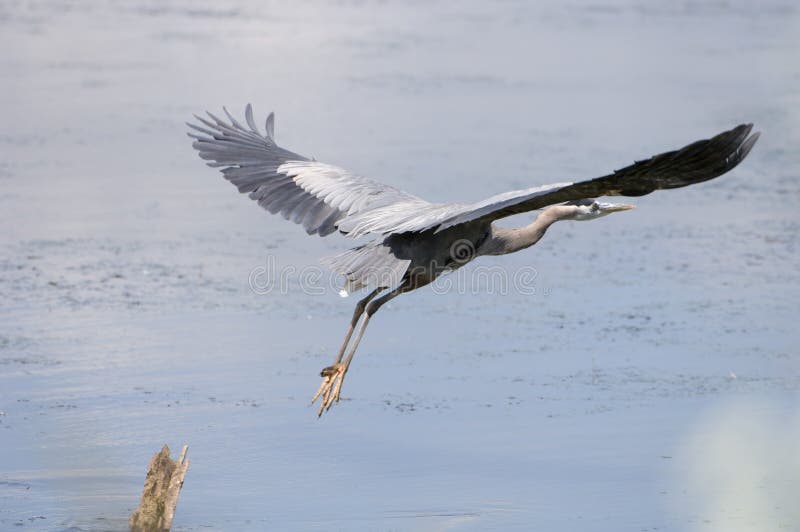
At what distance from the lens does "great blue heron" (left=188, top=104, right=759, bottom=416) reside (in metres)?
5.21

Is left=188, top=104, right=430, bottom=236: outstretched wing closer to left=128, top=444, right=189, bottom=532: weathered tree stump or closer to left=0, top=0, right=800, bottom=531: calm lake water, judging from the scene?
left=0, top=0, right=800, bottom=531: calm lake water

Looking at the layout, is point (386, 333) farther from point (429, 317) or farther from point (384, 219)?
point (384, 219)

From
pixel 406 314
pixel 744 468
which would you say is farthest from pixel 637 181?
pixel 406 314

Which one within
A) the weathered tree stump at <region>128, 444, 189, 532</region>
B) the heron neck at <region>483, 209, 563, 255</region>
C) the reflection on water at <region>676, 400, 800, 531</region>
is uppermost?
the heron neck at <region>483, 209, 563, 255</region>

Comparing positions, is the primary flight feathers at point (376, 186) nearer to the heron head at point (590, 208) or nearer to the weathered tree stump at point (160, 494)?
the heron head at point (590, 208)

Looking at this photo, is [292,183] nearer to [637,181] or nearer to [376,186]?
[376,186]

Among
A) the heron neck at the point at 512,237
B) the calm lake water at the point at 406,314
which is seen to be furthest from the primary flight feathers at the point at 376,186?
the calm lake water at the point at 406,314

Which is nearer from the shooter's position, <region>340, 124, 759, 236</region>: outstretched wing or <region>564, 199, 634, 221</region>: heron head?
Answer: <region>340, 124, 759, 236</region>: outstretched wing

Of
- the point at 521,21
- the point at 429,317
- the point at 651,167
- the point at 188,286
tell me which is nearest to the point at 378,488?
the point at 651,167

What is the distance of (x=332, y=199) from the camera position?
6.78m

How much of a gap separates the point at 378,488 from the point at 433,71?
32.6 feet

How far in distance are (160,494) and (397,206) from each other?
187cm

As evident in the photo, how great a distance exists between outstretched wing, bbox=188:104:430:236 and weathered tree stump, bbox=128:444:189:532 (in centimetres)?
167

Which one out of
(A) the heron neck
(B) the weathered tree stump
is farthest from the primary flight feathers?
(B) the weathered tree stump
